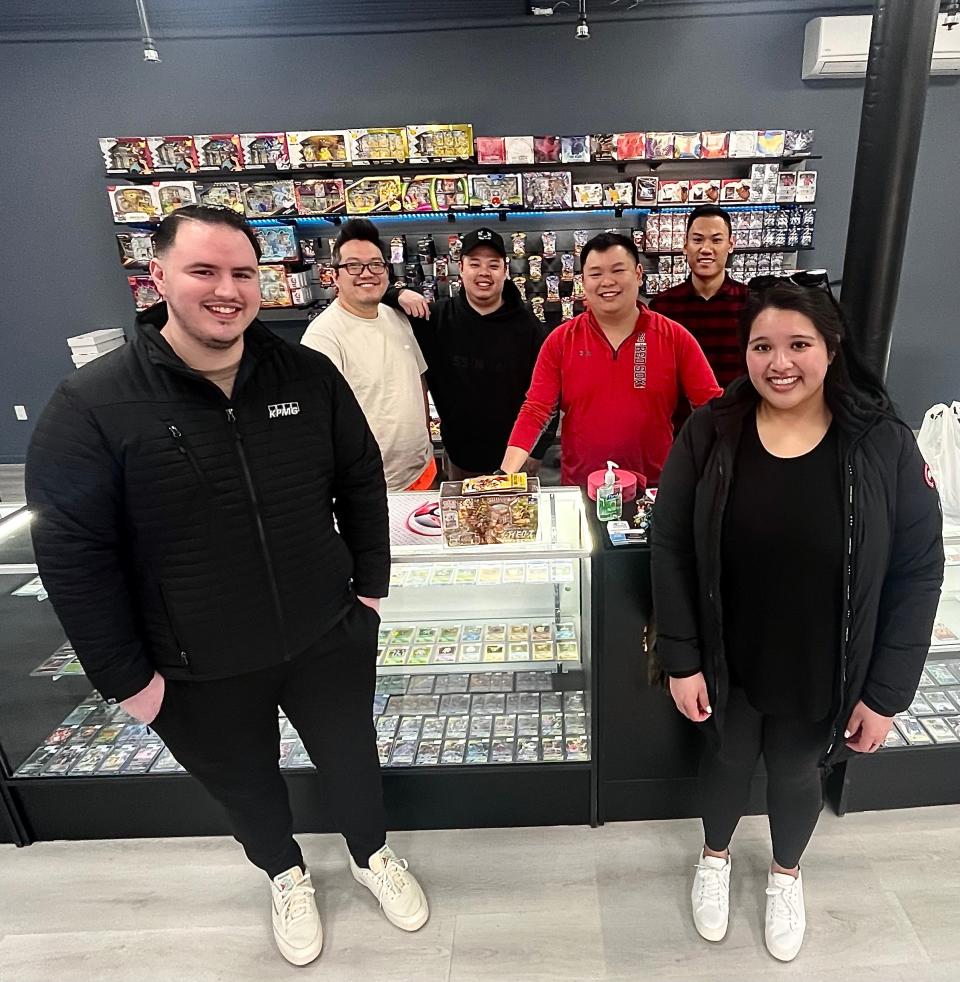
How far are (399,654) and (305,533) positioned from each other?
3.36ft

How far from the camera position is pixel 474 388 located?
281cm

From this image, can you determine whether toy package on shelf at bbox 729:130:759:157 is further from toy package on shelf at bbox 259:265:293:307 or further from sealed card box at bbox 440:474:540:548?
sealed card box at bbox 440:474:540:548

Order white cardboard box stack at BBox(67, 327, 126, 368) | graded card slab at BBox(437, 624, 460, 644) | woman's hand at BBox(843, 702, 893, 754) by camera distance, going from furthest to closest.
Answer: white cardboard box stack at BBox(67, 327, 126, 368) → graded card slab at BBox(437, 624, 460, 644) → woman's hand at BBox(843, 702, 893, 754)

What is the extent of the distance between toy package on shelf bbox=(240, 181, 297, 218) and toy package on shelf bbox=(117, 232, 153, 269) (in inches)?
32.3

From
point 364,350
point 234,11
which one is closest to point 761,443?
point 364,350

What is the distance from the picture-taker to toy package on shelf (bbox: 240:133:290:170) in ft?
15.5

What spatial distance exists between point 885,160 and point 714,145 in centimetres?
288

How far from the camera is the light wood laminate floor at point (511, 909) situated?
5.58ft

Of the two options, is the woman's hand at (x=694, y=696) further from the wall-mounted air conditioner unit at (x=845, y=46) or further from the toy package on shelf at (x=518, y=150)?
the wall-mounted air conditioner unit at (x=845, y=46)

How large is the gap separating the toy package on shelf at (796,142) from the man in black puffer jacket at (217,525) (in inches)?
180

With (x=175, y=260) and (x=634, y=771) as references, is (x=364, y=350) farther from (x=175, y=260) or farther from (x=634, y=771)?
(x=634, y=771)

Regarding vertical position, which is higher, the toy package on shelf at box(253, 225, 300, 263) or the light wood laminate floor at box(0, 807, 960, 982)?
the toy package on shelf at box(253, 225, 300, 263)

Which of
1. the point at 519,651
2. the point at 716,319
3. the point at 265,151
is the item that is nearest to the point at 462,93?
the point at 265,151

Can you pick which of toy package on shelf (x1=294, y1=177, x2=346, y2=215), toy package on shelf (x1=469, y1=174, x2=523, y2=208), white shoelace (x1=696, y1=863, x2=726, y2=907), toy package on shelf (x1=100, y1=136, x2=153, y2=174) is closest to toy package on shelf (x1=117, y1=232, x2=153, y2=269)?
toy package on shelf (x1=100, y1=136, x2=153, y2=174)
